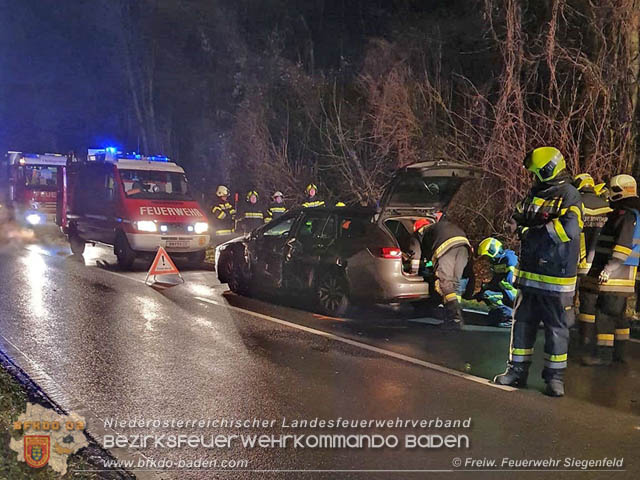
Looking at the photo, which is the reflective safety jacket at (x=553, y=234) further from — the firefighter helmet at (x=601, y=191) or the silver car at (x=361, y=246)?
the silver car at (x=361, y=246)

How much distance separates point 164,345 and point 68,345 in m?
1.02

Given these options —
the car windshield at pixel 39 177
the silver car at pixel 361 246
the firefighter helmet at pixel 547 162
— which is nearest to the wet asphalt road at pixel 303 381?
the silver car at pixel 361 246

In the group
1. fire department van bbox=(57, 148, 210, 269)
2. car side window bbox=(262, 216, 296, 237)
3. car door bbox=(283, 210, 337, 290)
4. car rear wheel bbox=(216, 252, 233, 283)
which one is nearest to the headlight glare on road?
fire department van bbox=(57, 148, 210, 269)

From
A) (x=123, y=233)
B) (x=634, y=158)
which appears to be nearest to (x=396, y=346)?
(x=634, y=158)

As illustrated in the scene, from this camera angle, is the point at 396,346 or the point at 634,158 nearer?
the point at 396,346

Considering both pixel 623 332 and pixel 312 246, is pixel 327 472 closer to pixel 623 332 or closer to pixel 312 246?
pixel 623 332

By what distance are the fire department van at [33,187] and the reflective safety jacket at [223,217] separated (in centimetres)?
689

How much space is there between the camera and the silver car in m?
8.52

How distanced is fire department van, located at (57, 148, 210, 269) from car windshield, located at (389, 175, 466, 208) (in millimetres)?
6441

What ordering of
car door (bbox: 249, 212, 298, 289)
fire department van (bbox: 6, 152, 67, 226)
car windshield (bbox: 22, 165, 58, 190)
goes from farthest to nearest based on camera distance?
car windshield (bbox: 22, 165, 58, 190), fire department van (bbox: 6, 152, 67, 226), car door (bbox: 249, 212, 298, 289)

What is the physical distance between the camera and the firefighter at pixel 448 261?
27.5ft

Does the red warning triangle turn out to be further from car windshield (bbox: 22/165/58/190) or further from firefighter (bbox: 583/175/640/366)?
car windshield (bbox: 22/165/58/190)

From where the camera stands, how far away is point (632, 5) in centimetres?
999

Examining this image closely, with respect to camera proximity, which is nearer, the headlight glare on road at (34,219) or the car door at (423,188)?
the car door at (423,188)
